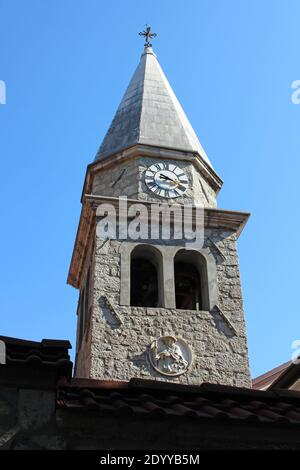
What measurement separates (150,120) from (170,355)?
6315mm

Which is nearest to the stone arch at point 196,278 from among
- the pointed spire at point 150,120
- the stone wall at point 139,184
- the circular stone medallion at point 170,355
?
the circular stone medallion at point 170,355

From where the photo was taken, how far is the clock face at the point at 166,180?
13656 millimetres

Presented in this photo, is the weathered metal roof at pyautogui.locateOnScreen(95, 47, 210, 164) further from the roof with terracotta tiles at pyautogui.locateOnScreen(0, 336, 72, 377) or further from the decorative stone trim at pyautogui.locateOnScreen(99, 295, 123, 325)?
the roof with terracotta tiles at pyautogui.locateOnScreen(0, 336, 72, 377)

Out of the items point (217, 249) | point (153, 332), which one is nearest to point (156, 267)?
point (217, 249)

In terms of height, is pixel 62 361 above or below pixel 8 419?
above

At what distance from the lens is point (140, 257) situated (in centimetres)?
1311

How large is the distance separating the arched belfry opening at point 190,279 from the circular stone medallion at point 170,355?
1318 millimetres

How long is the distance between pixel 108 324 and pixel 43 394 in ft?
19.0

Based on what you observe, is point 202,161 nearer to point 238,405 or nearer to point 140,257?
point 140,257

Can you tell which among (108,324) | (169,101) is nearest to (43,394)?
(108,324)

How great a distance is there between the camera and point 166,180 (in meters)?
13.9

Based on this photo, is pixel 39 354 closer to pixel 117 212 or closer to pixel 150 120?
pixel 117 212

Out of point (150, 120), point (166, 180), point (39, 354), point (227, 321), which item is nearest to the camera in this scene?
point (39, 354)

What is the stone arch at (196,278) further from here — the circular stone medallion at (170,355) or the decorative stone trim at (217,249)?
the circular stone medallion at (170,355)
